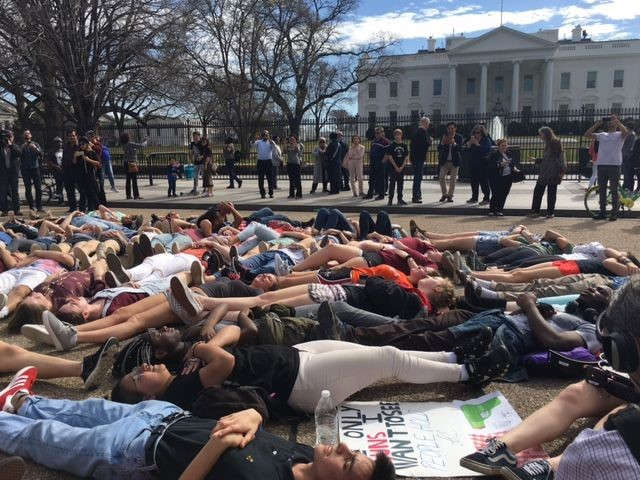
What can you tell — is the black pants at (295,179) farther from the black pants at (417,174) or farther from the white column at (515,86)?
the white column at (515,86)

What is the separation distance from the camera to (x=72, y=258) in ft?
20.9

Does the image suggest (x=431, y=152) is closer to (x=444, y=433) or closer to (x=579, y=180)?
(x=579, y=180)

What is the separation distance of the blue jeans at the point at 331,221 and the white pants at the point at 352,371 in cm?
478

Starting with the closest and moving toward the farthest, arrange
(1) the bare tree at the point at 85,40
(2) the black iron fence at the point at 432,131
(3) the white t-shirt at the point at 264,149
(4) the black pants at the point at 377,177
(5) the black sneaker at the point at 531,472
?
(5) the black sneaker at the point at 531,472 → (4) the black pants at the point at 377,177 → (3) the white t-shirt at the point at 264,149 → (1) the bare tree at the point at 85,40 → (2) the black iron fence at the point at 432,131

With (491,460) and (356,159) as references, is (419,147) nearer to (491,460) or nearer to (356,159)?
(356,159)

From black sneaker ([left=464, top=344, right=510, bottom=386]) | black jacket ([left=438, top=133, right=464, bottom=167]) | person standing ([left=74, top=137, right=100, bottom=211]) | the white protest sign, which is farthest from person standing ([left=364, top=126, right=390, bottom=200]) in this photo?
the white protest sign

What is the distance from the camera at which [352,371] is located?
3395mm

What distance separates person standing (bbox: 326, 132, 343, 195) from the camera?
15.5m

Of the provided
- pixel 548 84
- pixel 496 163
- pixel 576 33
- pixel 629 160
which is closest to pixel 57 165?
pixel 496 163

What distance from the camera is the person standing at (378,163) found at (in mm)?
13641

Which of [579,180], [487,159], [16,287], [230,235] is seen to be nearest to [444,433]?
[16,287]

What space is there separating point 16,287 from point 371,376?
13.5ft

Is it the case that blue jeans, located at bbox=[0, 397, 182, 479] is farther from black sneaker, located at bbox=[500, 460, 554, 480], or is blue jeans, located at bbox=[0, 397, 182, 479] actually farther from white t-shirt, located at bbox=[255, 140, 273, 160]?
white t-shirt, located at bbox=[255, 140, 273, 160]

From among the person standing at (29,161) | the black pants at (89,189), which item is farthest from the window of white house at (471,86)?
the person standing at (29,161)
